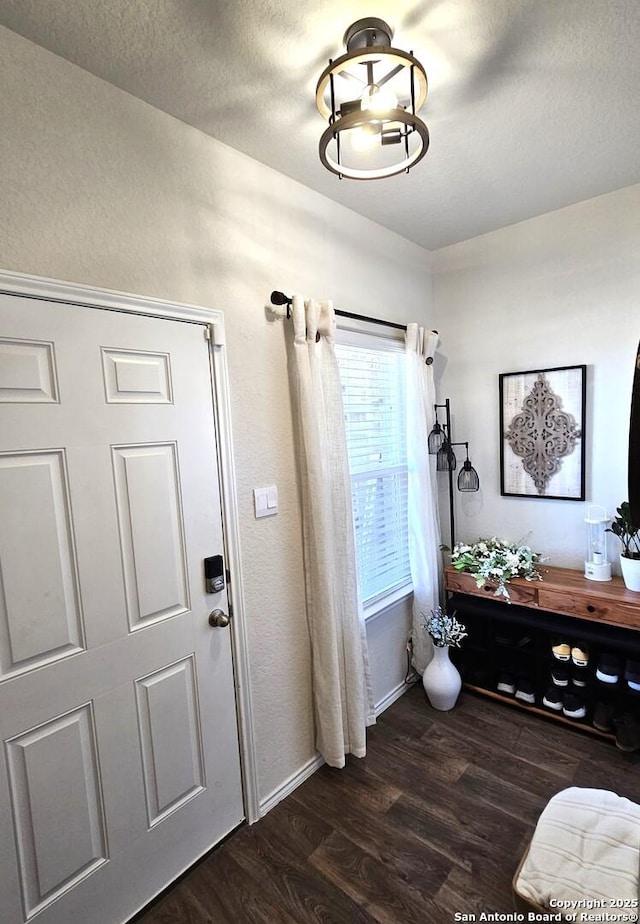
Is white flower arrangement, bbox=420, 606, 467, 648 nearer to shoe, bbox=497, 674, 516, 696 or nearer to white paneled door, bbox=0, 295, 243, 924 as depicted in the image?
shoe, bbox=497, 674, 516, 696

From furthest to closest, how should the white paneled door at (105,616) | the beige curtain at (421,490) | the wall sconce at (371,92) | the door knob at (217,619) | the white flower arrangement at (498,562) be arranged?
1. the beige curtain at (421,490)
2. the white flower arrangement at (498,562)
3. the door knob at (217,619)
4. the white paneled door at (105,616)
5. the wall sconce at (371,92)

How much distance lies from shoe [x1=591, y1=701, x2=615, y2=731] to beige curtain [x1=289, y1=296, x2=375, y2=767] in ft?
3.96

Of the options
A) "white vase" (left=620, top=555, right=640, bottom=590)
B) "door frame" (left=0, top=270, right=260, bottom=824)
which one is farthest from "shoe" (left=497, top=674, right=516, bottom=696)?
"door frame" (left=0, top=270, right=260, bottom=824)

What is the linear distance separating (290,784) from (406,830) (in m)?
0.54

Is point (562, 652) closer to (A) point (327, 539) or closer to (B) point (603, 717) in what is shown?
(B) point (603, 717)

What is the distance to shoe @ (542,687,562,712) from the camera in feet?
7.55

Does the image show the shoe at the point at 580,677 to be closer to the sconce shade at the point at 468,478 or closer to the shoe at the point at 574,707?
the shoe at the point at 574,707

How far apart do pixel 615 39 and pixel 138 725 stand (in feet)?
8.62

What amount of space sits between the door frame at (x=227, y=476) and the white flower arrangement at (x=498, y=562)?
1.42 meters

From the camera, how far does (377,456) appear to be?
2.46 m

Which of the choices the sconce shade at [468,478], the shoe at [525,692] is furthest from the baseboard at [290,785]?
the sconce shade at [468,478]

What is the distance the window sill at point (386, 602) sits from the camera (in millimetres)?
2314

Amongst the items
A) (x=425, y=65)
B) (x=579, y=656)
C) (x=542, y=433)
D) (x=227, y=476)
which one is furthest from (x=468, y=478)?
(x=425, y=65)

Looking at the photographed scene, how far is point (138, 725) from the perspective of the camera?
1.45m
